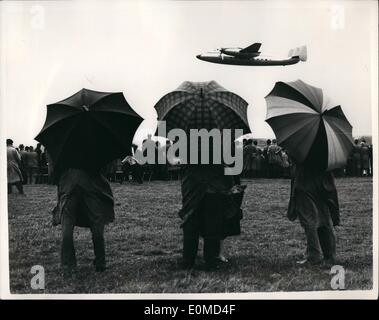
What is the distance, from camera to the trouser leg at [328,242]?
28.4ft

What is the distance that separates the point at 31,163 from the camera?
10648 millimetres

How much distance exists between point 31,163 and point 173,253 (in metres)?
3.32

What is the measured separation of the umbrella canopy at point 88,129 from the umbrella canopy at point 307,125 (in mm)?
1909

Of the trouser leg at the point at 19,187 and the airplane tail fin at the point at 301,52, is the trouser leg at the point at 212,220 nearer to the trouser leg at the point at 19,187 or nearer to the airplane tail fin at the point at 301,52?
the airplane tail fin at the point at 301,52

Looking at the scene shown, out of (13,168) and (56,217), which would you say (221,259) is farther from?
(13,168)

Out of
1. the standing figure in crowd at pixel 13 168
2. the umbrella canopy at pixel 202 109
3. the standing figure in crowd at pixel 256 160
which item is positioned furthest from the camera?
the standing figure in crowd at pixel 256 160

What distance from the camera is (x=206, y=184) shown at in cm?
829

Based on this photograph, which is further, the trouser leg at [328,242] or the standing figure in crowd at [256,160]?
the standing figure in crowd at [256,160]

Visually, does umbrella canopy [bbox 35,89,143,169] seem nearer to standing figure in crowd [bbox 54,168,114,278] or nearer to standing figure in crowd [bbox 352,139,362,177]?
standing figure in crowd [bbox 54,168,114,278]

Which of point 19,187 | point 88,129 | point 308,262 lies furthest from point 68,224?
point 308,262

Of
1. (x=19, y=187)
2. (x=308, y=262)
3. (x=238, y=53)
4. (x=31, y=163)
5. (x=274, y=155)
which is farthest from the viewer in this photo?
(x=274, y=155)

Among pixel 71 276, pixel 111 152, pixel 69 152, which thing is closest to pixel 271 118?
pixel 111 152

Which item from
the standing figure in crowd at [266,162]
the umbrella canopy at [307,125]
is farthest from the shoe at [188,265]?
the standing figure in crowd at [266,162]
